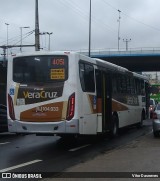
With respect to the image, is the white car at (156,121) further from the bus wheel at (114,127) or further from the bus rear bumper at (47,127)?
the bus rear bumper at (47,127)

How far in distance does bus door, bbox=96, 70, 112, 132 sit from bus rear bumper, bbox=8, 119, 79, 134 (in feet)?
7.18

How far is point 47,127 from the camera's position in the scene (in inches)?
534

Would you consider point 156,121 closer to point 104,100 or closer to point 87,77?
point 104,100

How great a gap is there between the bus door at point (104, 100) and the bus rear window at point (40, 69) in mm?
2100

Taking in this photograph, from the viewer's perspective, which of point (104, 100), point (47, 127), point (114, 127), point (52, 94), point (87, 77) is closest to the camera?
point (47, 127)

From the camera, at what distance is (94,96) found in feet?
49.4

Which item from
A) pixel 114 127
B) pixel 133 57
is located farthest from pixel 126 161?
pixel 133 57

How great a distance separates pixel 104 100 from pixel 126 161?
5190 mm

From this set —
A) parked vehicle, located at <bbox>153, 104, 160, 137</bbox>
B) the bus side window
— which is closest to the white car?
parked vehicle, located at <bbox>153, 104, 160, 137</bbox>

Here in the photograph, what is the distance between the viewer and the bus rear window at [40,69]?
13.9m

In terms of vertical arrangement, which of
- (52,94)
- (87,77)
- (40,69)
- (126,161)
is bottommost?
(126,161)

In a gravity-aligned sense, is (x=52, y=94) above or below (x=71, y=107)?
above

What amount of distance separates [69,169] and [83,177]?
1.14 meters

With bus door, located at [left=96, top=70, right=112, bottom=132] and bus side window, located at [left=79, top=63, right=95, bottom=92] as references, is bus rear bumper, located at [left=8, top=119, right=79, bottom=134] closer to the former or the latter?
bus side window, located at [left=79, top=63, right=95, bottom=92]
